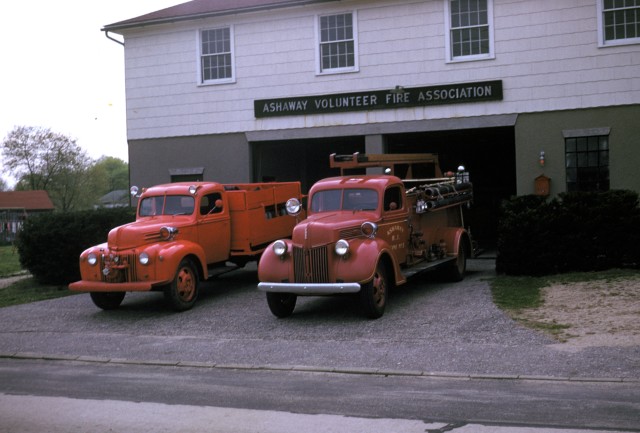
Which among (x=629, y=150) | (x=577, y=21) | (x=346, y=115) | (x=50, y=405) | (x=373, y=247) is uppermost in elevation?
(x=577, y=21)

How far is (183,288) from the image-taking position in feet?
44.7

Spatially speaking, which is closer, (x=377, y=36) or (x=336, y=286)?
(x=336, y=286)

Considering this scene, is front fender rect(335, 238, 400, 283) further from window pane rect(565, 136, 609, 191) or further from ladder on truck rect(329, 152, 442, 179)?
window pane rect(565, 136, 609, 191)

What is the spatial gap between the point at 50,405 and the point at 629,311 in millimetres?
7869

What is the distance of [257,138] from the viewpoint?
21.9 metres

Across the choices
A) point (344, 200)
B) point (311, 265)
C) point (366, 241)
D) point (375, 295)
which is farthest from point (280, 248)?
point (344, 200)

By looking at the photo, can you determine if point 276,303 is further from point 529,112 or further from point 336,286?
point 529,112

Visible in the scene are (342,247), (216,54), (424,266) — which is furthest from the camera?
(216,54)

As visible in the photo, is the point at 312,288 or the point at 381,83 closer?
the point at 312,288

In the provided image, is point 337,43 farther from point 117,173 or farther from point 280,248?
point 117,173

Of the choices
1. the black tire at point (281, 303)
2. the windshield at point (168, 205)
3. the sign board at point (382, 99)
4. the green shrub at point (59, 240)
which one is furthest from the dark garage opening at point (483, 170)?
the black tire at point (281, 303)

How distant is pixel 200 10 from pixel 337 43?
4336mm

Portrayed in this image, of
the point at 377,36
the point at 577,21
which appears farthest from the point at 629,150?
the point at 377,36

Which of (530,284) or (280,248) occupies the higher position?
(280,248)
